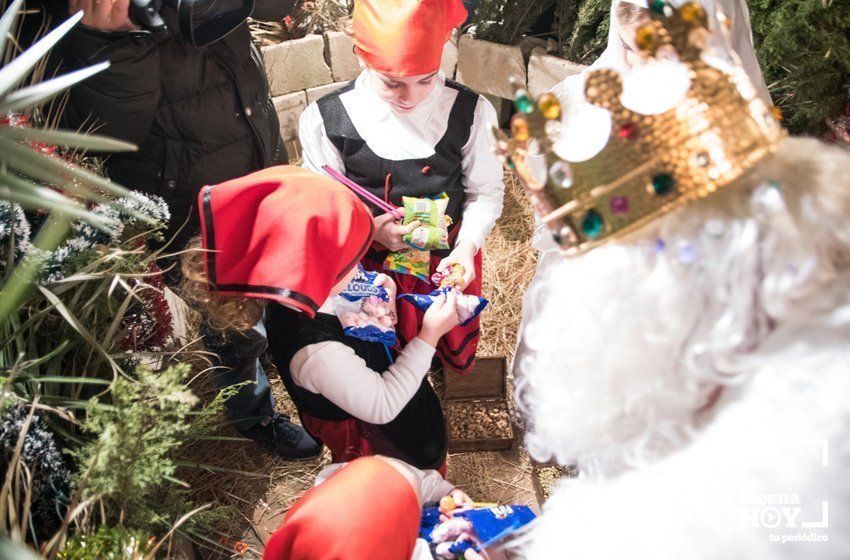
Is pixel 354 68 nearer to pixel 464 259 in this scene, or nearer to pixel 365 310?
pixel 464 259

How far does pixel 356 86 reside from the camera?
215cm

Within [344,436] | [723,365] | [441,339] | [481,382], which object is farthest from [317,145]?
[723,365]

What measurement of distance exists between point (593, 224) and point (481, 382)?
1.66 meters

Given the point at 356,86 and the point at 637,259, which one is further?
the point at 356,86

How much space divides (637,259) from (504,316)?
83.4 inches

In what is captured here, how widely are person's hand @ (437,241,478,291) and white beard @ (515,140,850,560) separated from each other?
45.9 inches

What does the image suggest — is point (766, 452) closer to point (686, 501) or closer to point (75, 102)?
point (686, 501)

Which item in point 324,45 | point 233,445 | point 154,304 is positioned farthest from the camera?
point 324,45

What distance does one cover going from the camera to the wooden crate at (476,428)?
2385mm

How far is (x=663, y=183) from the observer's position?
2.56 ft

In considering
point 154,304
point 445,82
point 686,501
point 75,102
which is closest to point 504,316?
point 445,82

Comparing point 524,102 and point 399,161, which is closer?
point 524,102

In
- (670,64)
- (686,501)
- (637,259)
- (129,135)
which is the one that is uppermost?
A: (670,64)

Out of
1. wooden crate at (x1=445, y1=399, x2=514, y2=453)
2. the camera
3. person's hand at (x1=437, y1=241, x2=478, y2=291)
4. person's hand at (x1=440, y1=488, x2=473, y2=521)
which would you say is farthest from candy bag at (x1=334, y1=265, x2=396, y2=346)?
the camera
